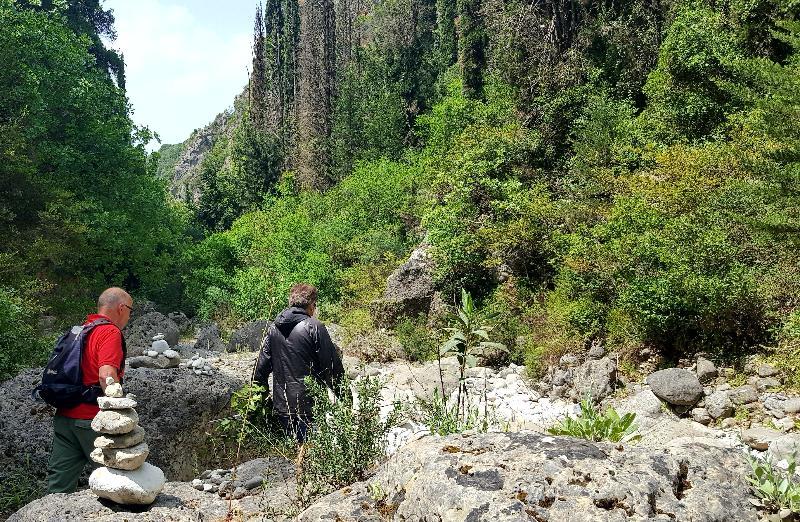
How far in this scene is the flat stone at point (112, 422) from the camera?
3.28m

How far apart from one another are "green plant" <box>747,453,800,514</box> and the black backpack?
399cm

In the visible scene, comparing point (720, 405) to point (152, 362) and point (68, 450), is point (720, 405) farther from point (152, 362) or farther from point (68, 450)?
point (152, 362)

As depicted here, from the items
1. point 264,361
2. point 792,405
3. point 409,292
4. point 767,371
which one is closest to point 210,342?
point 409,292

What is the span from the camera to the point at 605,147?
46.4 ft

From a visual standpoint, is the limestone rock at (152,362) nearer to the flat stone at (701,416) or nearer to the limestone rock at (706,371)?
the flat stone at (701,416)

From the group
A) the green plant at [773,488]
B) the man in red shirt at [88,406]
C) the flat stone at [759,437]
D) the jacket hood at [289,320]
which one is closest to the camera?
the green plant at [773,488]

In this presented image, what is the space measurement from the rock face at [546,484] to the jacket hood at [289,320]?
5.64 feet

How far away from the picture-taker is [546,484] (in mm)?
2354

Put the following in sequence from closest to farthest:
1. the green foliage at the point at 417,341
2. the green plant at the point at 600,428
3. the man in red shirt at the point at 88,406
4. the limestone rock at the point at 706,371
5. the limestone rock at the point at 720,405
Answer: the green plant at the point at 600,428
the man in red shirt at the point at 88,406
the limestone rock at the point at 720,405
the limestone rock at the point at 706,371
the green foliage at the point at 417,341

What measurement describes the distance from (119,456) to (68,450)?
85 centimetres

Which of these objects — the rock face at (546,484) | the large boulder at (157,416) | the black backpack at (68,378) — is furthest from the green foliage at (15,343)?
the rock face at (546,484)

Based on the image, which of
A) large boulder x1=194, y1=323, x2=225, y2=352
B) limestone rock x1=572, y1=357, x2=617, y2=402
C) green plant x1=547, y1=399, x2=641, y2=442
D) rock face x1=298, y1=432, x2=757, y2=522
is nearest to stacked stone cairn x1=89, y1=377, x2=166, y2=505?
rock face x1=298, y1=432, x2=757, y2=522

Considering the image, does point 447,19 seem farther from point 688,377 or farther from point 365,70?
point 688,377

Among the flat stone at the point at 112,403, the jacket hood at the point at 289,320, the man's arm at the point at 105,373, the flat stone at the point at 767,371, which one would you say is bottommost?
the flat stone at the point at 767,371
